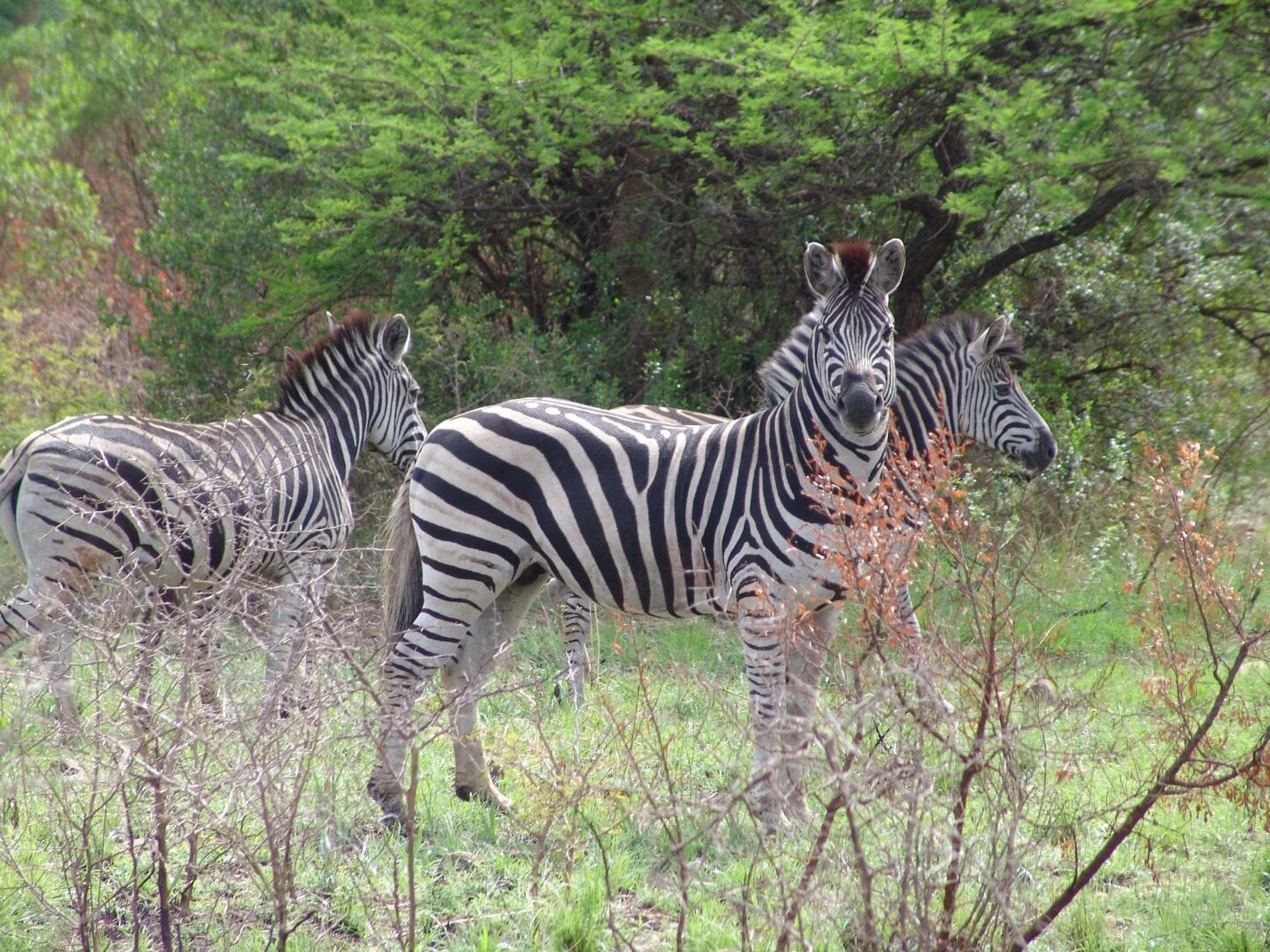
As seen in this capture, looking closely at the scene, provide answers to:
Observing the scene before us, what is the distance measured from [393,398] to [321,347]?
526mm

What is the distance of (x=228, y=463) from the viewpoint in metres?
6.27

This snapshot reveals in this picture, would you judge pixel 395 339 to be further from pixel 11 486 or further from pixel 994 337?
pixel 994 337

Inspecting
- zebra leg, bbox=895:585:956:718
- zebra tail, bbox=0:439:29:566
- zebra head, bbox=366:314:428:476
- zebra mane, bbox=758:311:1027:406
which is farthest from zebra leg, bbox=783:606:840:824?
zebra tail, bbox=0:439:29:566

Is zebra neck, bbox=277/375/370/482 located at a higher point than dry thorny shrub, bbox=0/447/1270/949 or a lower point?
higher

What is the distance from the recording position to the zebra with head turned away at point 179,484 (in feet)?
19.4

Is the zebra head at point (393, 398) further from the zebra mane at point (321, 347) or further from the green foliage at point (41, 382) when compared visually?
the green foliage at point (41, 382)

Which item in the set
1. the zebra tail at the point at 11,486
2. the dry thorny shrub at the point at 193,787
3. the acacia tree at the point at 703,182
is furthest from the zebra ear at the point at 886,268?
the zebra tail at the point at 11,486

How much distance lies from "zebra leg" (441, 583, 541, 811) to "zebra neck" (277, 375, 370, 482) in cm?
228

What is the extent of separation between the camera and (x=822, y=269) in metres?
5.03

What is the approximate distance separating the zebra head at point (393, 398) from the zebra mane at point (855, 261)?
3371 millimetres

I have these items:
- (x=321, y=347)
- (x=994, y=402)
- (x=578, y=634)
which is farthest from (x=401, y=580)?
(x=994, y=402)

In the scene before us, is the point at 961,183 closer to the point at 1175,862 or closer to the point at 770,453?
the point at 770,453

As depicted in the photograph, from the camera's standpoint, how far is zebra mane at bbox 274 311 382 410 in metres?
7.31

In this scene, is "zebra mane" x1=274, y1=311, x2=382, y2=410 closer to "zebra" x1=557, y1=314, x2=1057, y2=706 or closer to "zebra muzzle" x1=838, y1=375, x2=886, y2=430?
"zebra" x1=557, y1=314, x2=1057, y2=706
